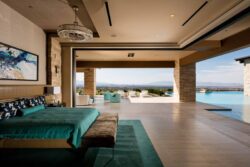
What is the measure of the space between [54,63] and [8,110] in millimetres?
3284

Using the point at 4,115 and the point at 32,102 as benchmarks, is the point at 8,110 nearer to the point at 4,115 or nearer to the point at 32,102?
the point at 4,115

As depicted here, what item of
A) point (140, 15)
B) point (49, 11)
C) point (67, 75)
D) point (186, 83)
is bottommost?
point (186, 83)

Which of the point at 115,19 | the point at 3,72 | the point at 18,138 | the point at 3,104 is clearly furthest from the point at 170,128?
the point at 3,72

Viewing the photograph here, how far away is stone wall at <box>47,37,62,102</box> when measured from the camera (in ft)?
20.6

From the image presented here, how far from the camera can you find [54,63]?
6586 millimetres

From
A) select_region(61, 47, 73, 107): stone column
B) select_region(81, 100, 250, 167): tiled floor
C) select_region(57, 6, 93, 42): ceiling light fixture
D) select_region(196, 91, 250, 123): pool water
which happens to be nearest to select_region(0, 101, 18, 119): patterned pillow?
select_region(57, 6, 93, 42): ceiling light fixture

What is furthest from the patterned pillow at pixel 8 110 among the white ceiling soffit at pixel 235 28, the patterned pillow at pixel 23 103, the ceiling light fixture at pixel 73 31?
the white ceiling soffit at pixel 235 28

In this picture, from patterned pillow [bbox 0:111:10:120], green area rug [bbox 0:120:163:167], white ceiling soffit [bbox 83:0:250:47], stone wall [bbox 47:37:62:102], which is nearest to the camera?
green area rug [bbox 0:120:163:167]

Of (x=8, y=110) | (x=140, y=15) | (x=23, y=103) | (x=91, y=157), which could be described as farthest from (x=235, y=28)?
(x=8, y=110)

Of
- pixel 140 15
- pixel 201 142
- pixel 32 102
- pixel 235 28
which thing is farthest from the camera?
pixel 235 28

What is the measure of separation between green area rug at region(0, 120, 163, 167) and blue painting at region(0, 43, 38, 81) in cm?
178

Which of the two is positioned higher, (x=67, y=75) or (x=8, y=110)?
(x=67, y=75)

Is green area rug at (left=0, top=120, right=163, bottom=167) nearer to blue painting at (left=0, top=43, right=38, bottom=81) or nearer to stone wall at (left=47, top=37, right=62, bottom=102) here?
blue painting at (left=0, top=43, right=38, bottom=81)

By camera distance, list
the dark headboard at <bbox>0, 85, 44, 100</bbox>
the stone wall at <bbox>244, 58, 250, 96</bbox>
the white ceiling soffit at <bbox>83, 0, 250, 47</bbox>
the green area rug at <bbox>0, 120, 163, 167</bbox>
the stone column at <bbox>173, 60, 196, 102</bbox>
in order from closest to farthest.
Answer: the green area rug at <bbox>0, 120, 163, 167</bbox> → the white ceiling soffit at <bbox>83, 0, 250, 47</bbox> → the dark headboard at <bbox>0, 85, 44, 100</bbox> → the stone column at <bbox>173, 60, 196, 102</bbox> → the stone wall at <bbox>244, 58, 250, 96</bbox>
